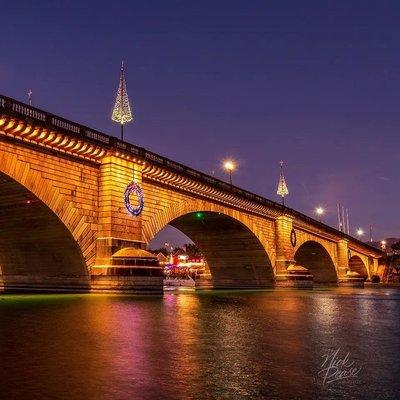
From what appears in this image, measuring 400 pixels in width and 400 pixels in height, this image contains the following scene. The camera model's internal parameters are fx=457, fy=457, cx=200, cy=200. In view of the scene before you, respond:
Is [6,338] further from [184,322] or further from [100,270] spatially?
[100,270]

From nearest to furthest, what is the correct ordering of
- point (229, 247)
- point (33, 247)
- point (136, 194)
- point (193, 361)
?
point (193, 361), point (33, 247), point (136, 194), point (229, 247)

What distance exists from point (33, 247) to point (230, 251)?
3005 cm

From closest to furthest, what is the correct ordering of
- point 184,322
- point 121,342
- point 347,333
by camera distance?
1. point 121,342
2. point 347,333
3. point 184,322

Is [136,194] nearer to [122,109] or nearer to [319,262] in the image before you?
[122,109]

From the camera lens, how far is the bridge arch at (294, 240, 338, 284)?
259ft

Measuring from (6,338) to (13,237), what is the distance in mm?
22444

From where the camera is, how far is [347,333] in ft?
35.8

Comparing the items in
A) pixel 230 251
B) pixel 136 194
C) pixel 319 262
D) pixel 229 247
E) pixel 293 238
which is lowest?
pixel 319 262

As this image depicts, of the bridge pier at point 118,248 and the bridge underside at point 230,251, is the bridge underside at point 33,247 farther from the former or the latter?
the bridge underside at point 230,251

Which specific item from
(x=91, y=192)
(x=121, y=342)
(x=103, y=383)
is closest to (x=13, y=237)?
(x=91, y=192)

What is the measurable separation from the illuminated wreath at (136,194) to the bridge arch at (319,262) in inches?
2046

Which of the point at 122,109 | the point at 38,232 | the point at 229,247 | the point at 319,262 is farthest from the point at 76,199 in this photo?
the point at 319,262

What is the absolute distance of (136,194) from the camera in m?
30.6

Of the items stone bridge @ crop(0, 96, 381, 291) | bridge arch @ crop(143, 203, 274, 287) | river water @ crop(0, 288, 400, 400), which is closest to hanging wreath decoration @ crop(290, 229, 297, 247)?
bridge arch @ crop(143, 203, 274, 287)
